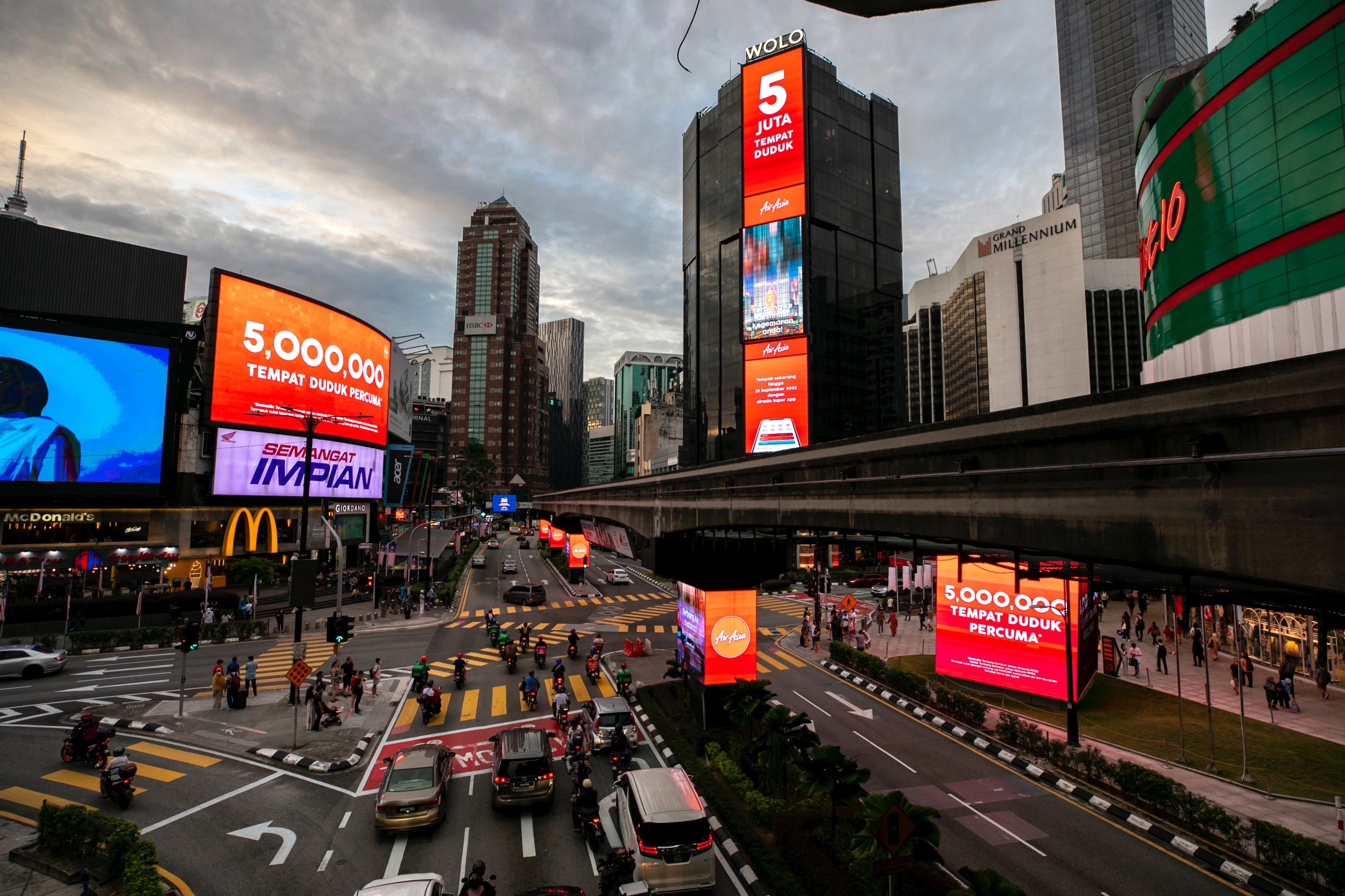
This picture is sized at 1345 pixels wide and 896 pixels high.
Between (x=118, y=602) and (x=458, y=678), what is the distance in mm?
26379

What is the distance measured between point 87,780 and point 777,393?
6001cm

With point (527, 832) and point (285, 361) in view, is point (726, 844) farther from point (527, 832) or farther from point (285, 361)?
point (285, 361)

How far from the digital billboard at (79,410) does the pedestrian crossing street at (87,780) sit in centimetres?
3121

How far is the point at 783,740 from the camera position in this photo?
50.4 feet

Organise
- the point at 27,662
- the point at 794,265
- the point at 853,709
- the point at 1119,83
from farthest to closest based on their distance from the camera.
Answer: the point at 1119,83 → the point at 794,265 → the point at 27,662 → the point at 853,709

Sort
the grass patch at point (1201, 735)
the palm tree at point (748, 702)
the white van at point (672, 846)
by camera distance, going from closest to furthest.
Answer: the white van at point (672, 846) → the palm tree at point (748, 702) → the grass patch at point (1201, 735)

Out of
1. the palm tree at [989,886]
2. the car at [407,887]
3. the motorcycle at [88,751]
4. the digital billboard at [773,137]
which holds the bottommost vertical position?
the motorcycle at [88,751]

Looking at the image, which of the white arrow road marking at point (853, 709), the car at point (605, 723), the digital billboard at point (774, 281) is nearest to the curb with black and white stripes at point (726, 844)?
the car at point (605, 723)

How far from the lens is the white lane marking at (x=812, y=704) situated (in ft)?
77.2

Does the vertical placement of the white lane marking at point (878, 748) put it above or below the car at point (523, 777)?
below

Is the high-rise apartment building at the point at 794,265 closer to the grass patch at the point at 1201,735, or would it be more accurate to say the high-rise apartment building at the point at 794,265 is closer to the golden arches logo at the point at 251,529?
the grass patch at the point at 1201,735

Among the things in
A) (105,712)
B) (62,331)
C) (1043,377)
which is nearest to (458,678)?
(105,712)

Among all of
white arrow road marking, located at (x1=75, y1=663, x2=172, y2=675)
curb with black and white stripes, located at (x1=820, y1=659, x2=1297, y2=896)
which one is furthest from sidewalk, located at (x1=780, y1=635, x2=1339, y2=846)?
white arrow road marking, located at (x1=75, y1=663, x2=172, y2=675)

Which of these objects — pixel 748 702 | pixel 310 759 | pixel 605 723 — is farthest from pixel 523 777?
pixel 310 759
